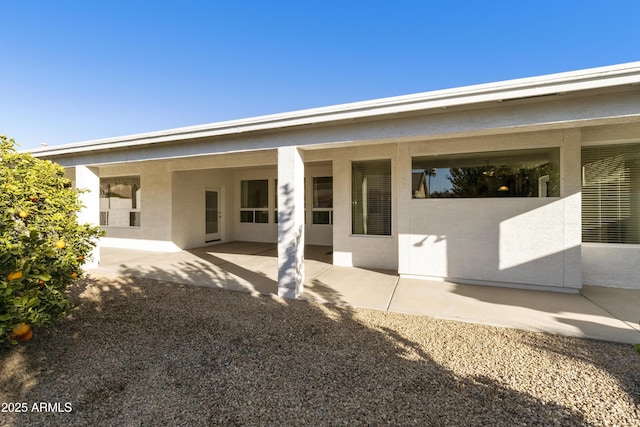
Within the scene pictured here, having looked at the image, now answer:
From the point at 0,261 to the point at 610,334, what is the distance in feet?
23.1

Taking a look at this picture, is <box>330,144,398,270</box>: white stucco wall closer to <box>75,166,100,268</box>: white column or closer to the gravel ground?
the gravel ground

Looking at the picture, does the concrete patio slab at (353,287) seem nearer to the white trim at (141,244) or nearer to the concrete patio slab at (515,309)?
the concrete patio slab at (515,309)

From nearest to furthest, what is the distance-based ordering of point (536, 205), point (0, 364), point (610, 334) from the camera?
point (0, 364), point (610, 334), point (536, 205)

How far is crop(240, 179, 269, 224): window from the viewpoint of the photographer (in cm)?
1212

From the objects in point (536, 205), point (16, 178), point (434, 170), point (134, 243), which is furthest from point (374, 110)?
point (134, 243)

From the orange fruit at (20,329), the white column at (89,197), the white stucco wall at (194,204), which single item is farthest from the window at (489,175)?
the white column at (89,197)

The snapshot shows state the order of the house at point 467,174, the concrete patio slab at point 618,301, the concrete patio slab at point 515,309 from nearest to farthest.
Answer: the concrete patio slab at point 515,309
the house at point 467,174
the concrete patio slab at point 618,301

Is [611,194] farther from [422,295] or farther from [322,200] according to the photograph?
[322,200]

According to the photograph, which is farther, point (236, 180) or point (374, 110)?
point (236, 180)

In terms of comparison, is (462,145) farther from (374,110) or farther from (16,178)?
(16,178)

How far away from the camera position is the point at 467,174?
5.93 m

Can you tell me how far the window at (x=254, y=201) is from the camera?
12.1 meters

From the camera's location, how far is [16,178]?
3.32 m

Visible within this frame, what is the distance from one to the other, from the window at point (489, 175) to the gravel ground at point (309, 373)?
3048 mm
